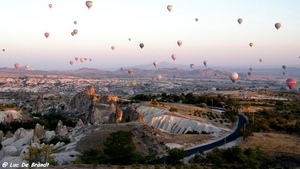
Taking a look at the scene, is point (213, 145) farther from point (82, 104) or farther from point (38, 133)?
point (82, 104)

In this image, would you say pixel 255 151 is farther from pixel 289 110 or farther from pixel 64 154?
pixel 289 110

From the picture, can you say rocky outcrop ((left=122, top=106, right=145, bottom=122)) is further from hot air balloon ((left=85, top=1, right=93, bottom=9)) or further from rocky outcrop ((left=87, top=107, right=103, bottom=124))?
hot air balloon ((left=85, top=1, right=93, bottom=9))

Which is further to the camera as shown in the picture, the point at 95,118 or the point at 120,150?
the point at 95,118

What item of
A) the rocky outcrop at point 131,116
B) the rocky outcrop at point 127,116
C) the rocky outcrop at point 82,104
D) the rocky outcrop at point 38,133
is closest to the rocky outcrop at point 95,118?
the rocky outcrop at point 127,116

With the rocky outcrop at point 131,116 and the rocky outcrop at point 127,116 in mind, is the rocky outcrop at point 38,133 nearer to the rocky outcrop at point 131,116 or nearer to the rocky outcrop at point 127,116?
the rocky outcrop at point 127,116

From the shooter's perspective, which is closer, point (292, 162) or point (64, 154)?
point (64, 154)

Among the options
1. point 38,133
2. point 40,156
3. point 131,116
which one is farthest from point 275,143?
point 38,133

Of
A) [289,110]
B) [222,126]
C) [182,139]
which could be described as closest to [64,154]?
[182,139]

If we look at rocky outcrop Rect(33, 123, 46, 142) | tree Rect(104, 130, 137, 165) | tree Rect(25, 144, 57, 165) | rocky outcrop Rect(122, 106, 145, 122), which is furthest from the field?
rocky outcrop Rect(33, 123, 46, 142)
